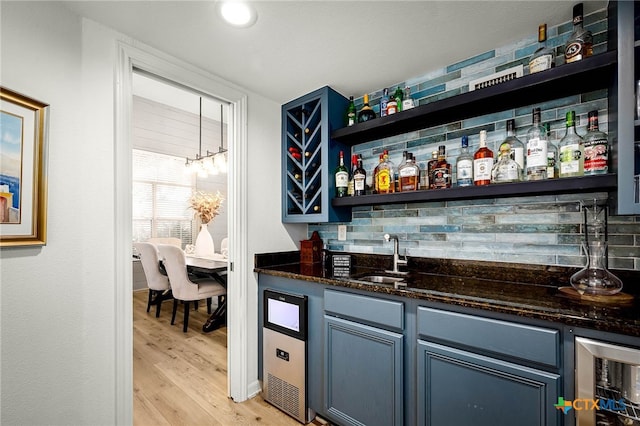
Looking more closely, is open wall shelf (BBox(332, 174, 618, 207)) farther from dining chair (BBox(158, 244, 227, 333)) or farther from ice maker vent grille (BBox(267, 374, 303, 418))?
dining chair (BBox(158, 244, 227, 333))

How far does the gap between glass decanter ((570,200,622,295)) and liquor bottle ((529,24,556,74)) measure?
0.71m

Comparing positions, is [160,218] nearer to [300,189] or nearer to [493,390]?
[300,189]

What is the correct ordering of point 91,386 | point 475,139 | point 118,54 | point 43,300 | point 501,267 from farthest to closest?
point 475,139 < point 501,267 < point 118,54 < point 91,386 < point 43,300

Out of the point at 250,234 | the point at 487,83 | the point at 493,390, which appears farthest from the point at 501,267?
the point at 250,234

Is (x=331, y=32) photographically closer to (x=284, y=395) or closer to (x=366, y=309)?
(x=366, y=309)

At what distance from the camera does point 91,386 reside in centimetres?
145

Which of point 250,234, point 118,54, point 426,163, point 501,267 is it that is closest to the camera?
point 118,54

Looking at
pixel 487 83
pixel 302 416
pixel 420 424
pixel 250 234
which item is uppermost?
pixel 487 83

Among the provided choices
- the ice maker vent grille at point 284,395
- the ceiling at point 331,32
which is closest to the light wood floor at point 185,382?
the ice maker vent grille at point 284,395

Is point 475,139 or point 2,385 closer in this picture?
point 2,385

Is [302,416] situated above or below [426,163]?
below

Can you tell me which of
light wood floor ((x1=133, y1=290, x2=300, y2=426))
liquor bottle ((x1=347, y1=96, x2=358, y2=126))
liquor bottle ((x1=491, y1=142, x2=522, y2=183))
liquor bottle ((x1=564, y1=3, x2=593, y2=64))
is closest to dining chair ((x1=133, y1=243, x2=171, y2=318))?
light wood floor ((x1=133, y1=290, x2=300, y2=426))

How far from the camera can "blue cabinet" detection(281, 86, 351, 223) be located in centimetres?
216

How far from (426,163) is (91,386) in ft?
7.67
